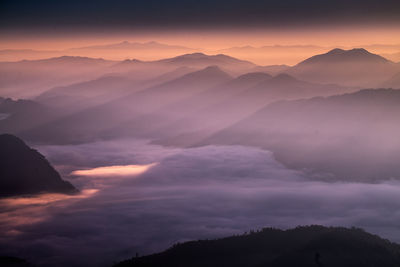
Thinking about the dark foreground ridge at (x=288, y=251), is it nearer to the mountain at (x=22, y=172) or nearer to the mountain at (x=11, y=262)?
the mountain at (x=11, y=262)

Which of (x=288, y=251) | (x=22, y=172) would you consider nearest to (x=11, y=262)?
(x=288, y=251)

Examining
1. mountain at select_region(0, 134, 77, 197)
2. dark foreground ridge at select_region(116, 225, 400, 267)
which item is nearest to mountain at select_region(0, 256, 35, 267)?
dark foreground ridge at select_region(116, 225, 400, 267)

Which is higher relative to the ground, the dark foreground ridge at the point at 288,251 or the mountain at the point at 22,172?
the mountain at the point at 22,172

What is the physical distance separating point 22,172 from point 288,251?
404 feet

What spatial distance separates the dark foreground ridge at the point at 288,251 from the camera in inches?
3949

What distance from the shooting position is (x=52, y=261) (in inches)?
5246

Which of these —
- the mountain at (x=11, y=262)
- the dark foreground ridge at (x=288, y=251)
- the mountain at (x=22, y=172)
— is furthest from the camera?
the mountain at (x=22, y=172)

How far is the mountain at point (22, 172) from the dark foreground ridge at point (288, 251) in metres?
88.7

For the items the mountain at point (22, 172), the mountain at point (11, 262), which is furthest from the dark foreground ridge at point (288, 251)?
the mountain at point (22, 172)

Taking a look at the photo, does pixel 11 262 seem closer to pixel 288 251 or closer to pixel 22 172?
pixel 288 251

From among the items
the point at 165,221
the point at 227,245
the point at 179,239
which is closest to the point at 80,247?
the point at 179,239

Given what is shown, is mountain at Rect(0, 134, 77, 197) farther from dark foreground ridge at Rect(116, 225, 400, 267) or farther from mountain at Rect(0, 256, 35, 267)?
dark foreground ridge at Rect(116, 225, 400, 267)

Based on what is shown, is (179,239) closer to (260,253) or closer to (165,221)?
(165,221)

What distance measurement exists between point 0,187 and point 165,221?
6226 cm
